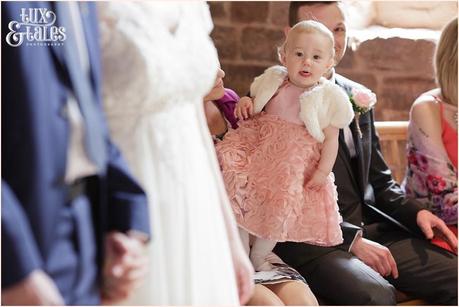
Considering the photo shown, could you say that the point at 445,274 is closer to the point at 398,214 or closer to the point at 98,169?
the point at 398,214

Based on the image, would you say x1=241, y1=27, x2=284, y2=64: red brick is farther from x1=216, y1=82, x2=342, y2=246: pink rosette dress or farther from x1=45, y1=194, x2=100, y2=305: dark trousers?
x1=45, y1=194, x2=100, y2=305: dark trousers

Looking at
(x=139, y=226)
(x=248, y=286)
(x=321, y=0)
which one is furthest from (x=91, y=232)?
(x=321, y=0)

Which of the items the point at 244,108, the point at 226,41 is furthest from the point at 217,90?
the point at 226,41

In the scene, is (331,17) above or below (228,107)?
above

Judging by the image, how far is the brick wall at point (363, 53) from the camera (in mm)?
2248

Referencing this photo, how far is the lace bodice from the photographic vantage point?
3.05 feet

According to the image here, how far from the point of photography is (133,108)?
3.11ft

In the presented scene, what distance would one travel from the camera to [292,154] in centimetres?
135

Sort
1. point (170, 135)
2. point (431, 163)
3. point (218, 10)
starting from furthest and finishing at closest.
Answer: point (218, 10) → point (431, 163) → point (170, 135)

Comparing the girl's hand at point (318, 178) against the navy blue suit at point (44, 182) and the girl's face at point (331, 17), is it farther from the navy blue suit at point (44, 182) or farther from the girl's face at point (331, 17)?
the navy blue suit at point (44, 182)

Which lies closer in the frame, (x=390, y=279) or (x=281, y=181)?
(x=281, y=181)

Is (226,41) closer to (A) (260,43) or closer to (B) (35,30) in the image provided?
(A) (260,43)

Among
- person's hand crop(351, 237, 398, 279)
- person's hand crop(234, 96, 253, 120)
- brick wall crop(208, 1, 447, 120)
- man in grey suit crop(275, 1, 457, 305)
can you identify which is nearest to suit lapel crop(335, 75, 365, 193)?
man in grey suit crop(275, 1, 457, 305)

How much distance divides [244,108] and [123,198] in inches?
20.6
